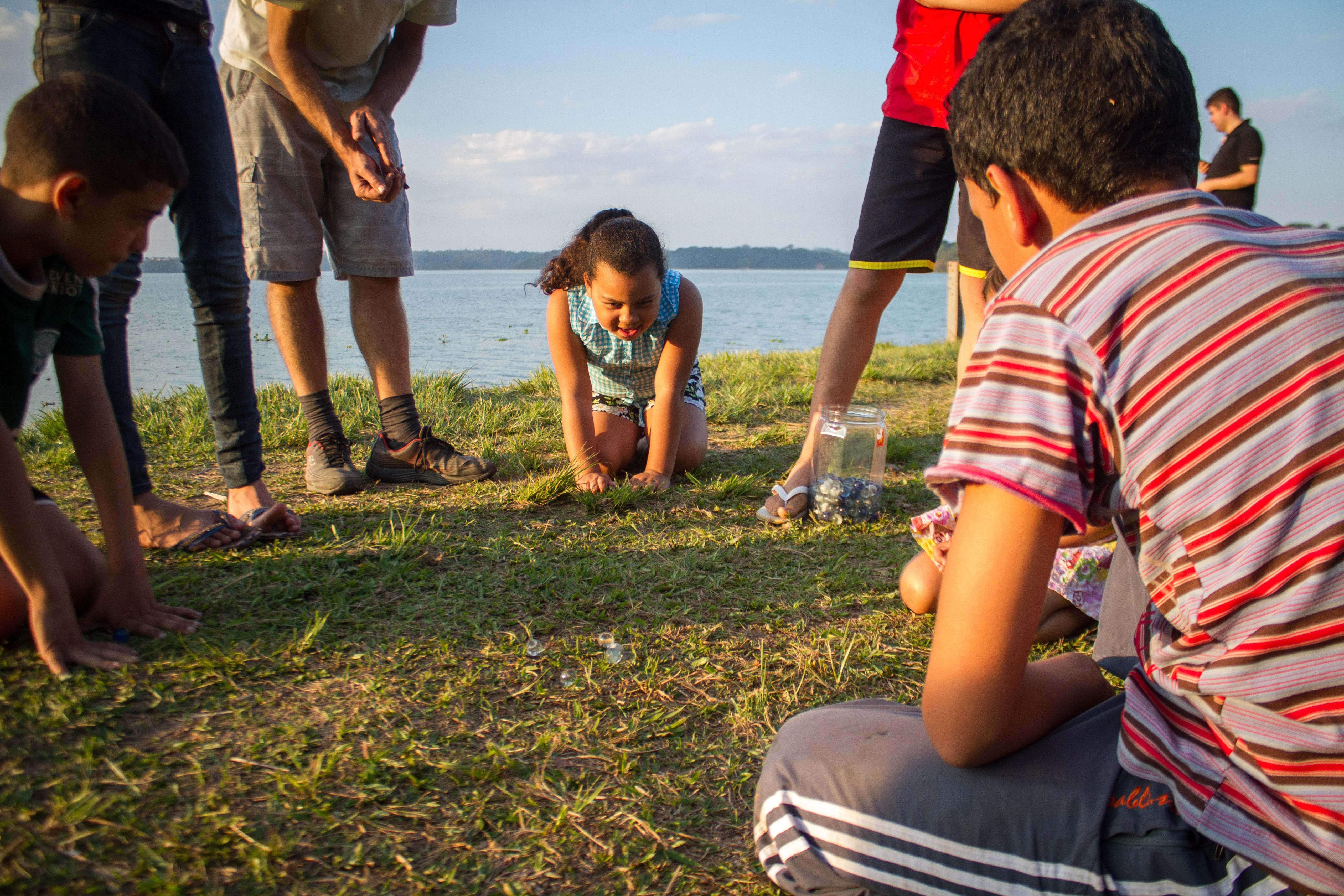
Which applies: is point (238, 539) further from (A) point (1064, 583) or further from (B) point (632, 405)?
(A) point (1064, 583)

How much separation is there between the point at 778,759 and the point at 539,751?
1.70 feet

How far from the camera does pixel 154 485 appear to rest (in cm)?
286

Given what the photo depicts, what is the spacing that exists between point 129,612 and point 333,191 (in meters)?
1.77

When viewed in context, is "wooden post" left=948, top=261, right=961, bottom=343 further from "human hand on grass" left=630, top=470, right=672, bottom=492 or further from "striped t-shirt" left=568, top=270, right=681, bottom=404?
"human hand on grass" left=630, top=470, right=672, bottom=492

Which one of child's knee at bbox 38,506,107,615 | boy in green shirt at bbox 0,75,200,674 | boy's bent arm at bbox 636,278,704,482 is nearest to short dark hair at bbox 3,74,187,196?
boy in green shirt at bbox 0,75,200,674

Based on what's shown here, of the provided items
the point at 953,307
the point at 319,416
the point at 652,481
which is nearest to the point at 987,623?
the point at 652,481

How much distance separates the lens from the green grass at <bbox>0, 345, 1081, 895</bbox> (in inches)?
45.3

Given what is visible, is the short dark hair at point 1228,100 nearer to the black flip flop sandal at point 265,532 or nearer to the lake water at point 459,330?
the lake water at point 459,330

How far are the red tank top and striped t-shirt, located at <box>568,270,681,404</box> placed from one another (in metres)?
1.06

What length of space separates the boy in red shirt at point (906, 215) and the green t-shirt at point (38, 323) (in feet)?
6.28

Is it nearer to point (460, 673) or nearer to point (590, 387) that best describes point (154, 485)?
point (590, 387)

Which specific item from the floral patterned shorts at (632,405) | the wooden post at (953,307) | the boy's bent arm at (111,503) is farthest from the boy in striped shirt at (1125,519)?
the wooden post at (953,307)

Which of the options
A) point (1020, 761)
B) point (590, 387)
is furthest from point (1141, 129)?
point (590, 387)

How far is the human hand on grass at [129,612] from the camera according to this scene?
1700 mm
